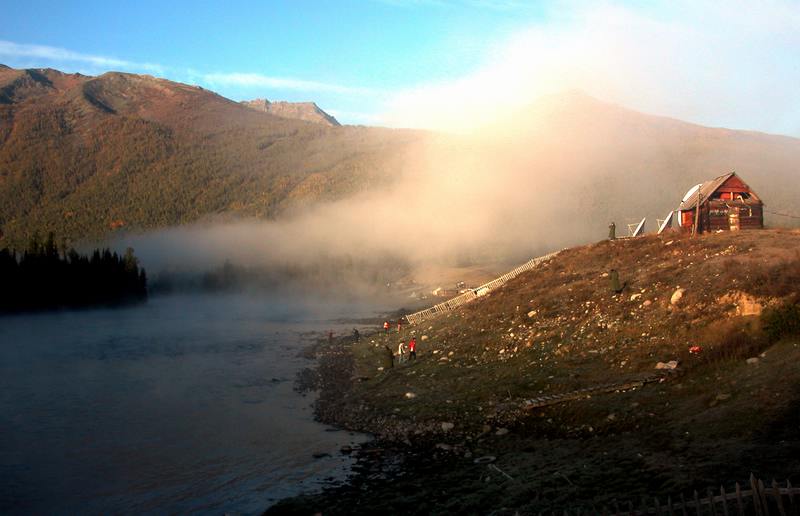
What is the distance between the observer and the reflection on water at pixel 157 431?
64.8 feet

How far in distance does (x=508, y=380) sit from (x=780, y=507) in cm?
1745

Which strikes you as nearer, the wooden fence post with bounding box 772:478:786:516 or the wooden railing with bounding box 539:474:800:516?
the wooden fence post with bounding box 772:478:786:516

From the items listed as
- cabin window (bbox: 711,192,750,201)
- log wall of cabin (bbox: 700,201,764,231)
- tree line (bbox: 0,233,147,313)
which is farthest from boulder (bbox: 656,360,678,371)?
tree line (bbox: 0,233,147,313)

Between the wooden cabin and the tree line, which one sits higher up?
the wooden cabin

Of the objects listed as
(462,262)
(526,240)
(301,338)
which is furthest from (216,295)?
(301,338)

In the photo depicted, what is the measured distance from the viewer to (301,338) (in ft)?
218

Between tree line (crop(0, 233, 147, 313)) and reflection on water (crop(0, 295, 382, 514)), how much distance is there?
179 feet

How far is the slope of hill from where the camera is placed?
→ 16234mm

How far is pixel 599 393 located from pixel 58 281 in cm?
11685

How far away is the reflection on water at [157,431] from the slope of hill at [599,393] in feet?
8.00

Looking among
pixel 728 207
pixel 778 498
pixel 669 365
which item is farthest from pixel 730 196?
pixel 778 498

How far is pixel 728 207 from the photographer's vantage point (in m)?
50.8

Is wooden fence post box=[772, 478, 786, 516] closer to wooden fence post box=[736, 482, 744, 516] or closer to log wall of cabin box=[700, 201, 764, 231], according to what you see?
wooden fence post box=[736, 482, 744, 516]

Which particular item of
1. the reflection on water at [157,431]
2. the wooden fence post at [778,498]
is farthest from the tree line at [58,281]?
the wooden fence post at [778,498]
